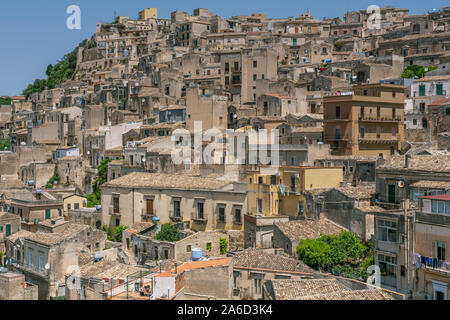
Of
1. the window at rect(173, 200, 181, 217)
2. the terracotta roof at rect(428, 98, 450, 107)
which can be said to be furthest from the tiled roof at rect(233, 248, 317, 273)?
the terracotta roof at rect(428, 98, 450, 107)

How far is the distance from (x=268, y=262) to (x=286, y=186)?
20.7 feet

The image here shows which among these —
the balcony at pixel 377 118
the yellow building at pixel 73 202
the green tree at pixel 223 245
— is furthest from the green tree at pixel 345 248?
the yellow building at pixel 73 202

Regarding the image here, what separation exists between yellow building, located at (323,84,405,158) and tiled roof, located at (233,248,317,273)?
12.1 m

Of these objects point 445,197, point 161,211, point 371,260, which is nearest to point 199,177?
point 161,211

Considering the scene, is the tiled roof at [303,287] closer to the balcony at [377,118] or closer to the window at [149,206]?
the window at [149,206]

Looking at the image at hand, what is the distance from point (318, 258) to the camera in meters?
19.8

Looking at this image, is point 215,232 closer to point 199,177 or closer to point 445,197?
point 199,177

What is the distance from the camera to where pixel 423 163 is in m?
21.2

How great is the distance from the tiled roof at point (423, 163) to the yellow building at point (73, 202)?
1980cm

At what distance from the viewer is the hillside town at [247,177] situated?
18062mm

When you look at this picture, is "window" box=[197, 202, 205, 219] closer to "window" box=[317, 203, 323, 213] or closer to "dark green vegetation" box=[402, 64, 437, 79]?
"window" box=[317, 203, 323, 213]

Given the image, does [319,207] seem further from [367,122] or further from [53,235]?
[53,235]

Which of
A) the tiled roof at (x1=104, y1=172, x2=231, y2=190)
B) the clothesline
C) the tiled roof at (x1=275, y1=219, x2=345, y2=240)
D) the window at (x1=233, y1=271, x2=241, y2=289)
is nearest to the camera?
the clothesline

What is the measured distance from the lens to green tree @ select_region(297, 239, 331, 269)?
19.8 metres
